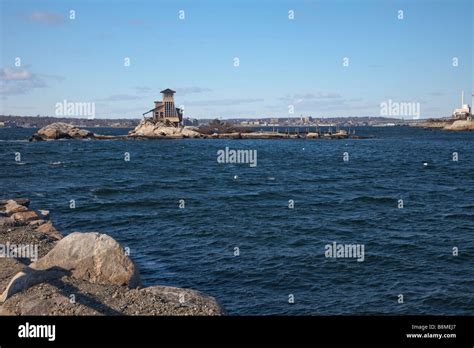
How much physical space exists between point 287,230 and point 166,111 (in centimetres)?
10318

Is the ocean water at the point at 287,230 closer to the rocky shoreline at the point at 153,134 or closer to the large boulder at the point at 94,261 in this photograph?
the large boulder at the point at 94,261

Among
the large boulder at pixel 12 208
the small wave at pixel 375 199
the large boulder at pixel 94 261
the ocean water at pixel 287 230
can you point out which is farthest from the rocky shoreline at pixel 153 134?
the large boulder at pixel 94 261

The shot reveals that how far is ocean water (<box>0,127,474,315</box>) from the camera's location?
15.9 metres

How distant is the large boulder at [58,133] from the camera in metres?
115

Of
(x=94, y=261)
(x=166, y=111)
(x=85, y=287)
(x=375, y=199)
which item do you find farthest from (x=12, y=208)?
(x=166, y=111)

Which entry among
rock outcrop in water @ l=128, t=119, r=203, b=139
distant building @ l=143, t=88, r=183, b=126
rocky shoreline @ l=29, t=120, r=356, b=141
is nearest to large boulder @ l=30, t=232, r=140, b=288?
rocky shoreline @ l=29, t=120, r=356, b=141

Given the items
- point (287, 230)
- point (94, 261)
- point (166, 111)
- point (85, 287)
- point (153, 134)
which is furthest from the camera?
point (166, 111)

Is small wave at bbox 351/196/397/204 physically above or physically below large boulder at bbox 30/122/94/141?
below

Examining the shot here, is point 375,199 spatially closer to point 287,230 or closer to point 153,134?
point 287,230

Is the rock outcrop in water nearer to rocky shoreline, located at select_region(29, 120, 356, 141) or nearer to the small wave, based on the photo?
rocky shoreline, located at select_region(29, 120, 356, 141)

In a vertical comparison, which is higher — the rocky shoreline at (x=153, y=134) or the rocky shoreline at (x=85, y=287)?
the rocky shoreline at (x=153, y=134)

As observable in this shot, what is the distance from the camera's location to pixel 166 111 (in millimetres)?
123750

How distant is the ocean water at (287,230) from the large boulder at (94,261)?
11.4 ft

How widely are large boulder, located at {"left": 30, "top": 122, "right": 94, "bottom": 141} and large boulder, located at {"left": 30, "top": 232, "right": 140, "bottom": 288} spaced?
108m
